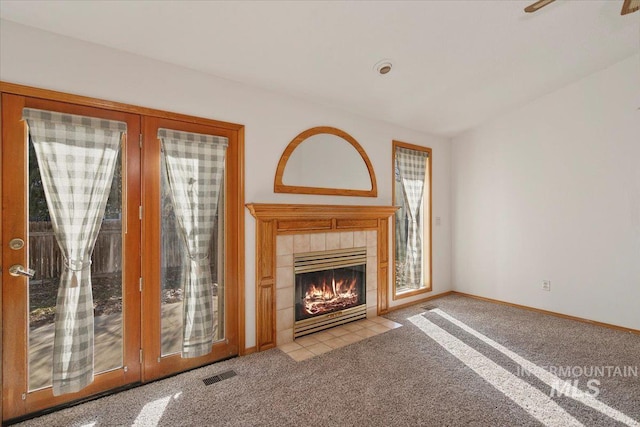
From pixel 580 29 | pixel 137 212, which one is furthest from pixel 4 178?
pixel 580 29

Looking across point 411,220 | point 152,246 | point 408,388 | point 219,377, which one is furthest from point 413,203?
point 152,246

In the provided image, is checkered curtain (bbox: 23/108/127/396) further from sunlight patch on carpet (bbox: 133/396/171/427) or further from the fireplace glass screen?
the fireplace glass screen

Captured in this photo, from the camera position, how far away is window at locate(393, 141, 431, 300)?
4.49 metres

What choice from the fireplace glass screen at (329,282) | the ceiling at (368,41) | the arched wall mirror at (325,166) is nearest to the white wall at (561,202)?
the ceiling at (368,41)

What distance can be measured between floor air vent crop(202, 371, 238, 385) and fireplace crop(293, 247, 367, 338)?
82 centimetres

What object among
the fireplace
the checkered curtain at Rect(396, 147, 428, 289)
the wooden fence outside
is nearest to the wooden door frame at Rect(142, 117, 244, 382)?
the wooden fence outside

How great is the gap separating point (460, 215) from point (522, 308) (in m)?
1.54

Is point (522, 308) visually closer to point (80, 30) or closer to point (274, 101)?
point (274, 101)

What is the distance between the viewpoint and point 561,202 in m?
4.06

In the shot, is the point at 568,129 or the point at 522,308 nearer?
the point at 568,129

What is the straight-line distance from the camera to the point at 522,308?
4.39 m

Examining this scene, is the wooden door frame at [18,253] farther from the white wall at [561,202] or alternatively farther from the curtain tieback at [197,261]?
the white wall at [561,202]

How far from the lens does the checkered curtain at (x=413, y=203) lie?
4570 mm

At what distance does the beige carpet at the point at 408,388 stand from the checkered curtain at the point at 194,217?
13.3 inches
